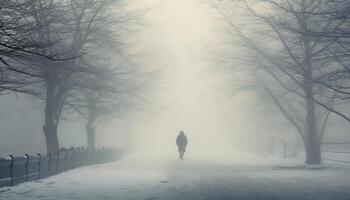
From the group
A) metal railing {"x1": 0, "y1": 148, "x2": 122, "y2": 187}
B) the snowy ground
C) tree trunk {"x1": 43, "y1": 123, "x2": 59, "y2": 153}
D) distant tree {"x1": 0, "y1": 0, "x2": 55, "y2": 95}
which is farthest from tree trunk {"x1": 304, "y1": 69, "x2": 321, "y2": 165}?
distant tree {"x1": 0, "y1": 0, "x2": 55, "y2": 95}

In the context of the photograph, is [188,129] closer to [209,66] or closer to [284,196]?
[209,66]

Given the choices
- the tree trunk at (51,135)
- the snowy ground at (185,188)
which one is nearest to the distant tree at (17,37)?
the snowy ground at (185,188)

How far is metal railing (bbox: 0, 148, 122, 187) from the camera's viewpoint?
677 inches

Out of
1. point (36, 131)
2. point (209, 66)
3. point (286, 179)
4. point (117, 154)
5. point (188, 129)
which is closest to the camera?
point (286, 179)

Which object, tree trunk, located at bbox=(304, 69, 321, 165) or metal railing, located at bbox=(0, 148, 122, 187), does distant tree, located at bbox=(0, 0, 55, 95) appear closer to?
metal railing, located at bbox=(0, 148, 122, 187)

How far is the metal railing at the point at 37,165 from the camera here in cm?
1719

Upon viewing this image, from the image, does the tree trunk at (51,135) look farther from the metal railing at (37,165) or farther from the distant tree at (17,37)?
the distant tree at (17,37)

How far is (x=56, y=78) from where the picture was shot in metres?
25.9

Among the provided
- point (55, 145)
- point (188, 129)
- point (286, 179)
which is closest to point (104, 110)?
point (55, 145)

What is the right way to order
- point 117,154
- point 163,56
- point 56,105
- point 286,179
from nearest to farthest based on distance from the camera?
point 286,179
point 56,105
point 163,56
point 117,154

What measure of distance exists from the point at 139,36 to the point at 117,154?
43.0 feet

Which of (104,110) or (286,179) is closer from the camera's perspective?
(286,179)

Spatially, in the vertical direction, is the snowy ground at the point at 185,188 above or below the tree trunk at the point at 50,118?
below

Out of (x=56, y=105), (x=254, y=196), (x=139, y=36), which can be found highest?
(x=139, y=36)
